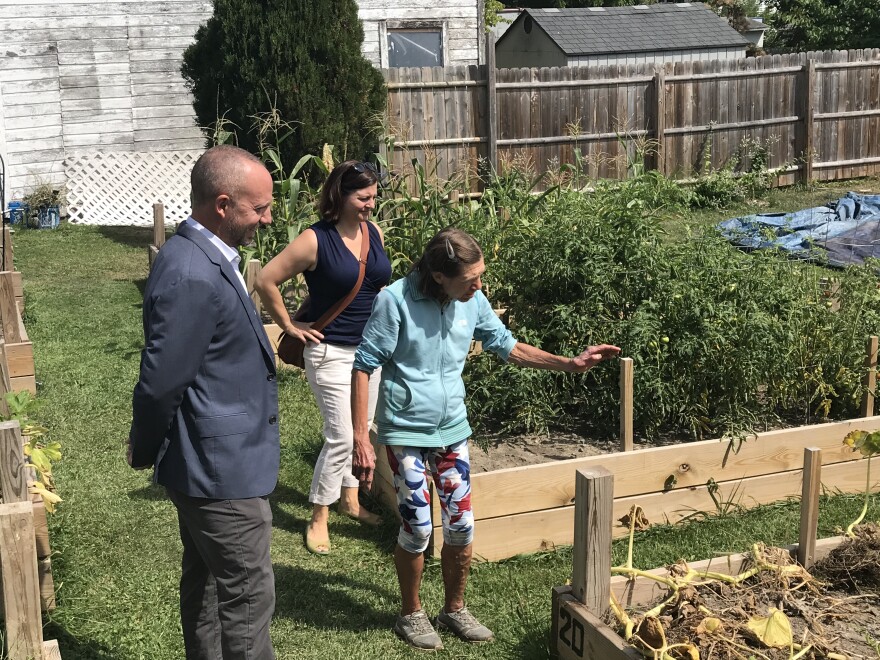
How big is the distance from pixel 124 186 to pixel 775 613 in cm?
1364

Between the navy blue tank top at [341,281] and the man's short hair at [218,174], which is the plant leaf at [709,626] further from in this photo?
the navy blue tank top at [341,281]

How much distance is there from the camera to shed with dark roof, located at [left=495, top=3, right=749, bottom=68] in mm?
22703

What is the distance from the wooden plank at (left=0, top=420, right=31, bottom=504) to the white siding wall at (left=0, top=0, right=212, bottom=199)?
12393mm

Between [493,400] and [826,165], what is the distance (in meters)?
12.3

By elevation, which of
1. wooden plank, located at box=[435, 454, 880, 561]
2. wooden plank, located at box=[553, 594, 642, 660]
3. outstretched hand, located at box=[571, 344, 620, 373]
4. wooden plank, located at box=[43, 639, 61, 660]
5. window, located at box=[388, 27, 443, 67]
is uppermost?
window, located at box=[388, 27, 443, 67]

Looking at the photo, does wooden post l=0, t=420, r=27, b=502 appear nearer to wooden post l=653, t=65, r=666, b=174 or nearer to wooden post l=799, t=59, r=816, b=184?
wooden post l=653, t=65, r=666, b=174

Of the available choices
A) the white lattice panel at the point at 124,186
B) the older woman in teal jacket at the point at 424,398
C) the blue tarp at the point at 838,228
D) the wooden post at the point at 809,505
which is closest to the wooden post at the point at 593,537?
the older woman in teal jacket at the point at 424,398

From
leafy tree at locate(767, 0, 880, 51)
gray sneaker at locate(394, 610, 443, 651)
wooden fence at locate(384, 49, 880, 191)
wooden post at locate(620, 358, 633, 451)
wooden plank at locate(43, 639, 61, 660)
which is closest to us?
wooden plank at locate(43, 639, 61, 660)

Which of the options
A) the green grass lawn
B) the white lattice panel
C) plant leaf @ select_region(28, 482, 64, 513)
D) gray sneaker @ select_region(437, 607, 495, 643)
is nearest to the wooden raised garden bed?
gray sneaker @ select_region(437, 607, 495, 643)

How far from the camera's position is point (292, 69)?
37.3 feet

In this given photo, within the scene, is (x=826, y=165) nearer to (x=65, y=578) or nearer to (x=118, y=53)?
(x=118, y=53)

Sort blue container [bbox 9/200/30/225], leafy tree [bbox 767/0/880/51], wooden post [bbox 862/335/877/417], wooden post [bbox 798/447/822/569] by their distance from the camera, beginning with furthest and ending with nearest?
leafy tree [bbox 767/0/880/51], blue container [bbox 9/200/30/225], wooden post [bbox 862/335/877/417], wooden post [bbox 798/447/822/569]

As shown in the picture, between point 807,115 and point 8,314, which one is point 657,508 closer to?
point 8,314

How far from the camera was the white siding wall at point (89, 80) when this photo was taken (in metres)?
14.6
